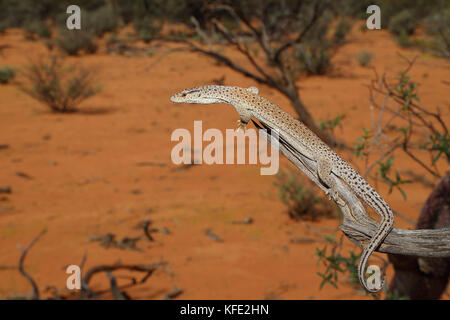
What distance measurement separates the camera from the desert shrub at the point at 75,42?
1061 inches

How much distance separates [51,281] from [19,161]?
6.03 metres

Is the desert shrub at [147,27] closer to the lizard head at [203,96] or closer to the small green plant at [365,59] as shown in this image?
the small green plant at [365,59]

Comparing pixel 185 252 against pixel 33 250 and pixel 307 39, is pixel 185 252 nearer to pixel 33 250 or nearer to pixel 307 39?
pixel 33 250

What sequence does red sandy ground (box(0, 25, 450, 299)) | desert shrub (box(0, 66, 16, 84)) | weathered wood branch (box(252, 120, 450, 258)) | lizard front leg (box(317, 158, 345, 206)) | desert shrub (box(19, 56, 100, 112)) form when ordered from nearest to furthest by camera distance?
weathered wood branch (box(252, 120, 450, 258))
lizard front leg (box(317, 158, 345, 206))
red sandy ground (box(0, 25, 450, 299))
desert shrub (box(19, 56, 100, 112))
desert shrub (box(0, 66, 16, 84))

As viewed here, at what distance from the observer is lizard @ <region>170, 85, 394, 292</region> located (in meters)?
2.07

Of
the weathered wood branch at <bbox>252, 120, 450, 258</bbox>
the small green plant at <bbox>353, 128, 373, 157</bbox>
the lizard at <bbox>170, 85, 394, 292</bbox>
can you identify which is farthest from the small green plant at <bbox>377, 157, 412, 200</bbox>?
the weathered wood branch at <bbox>252, 120, 450, 258</bbox>

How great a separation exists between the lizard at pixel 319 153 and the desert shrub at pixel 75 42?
26.6m

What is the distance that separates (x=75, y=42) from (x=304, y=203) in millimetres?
23034

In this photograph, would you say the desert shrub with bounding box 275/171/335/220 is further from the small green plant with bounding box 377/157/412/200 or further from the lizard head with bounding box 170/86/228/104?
the lizard head with bounding box 170/86/228/104

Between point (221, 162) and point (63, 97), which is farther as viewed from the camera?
point (63, 97)

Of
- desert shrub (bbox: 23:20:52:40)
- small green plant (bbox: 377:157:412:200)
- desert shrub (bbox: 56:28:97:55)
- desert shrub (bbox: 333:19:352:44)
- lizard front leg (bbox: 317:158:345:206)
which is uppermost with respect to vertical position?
desert shrub (bbox: 23:20:52:40)

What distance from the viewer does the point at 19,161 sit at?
36.7 ft

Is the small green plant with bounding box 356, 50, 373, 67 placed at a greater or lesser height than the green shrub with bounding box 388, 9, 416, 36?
lesser

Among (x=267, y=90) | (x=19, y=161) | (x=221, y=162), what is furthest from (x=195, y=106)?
(x=19, y=161)
